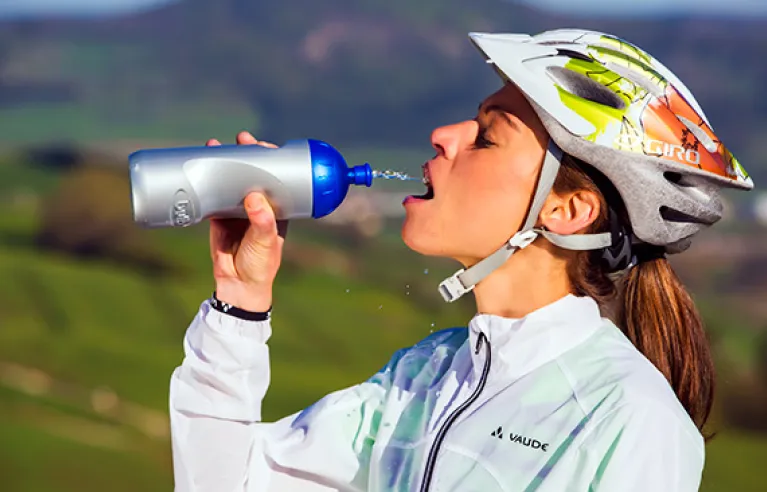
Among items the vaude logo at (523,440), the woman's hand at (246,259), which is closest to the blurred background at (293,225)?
the woman's hand at (246,259)

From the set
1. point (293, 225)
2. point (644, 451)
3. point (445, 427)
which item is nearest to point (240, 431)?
point (445, 427)

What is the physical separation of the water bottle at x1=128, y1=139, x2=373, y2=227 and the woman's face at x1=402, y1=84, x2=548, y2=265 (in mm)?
138

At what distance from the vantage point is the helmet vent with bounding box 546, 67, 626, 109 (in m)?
1.63

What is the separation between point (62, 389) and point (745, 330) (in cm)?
333

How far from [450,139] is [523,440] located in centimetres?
51

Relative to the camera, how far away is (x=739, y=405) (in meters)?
4.70

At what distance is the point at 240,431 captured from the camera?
1.76 meters

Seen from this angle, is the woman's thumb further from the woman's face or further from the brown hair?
the brown hair

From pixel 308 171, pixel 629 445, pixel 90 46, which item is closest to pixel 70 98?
pixel 90 46

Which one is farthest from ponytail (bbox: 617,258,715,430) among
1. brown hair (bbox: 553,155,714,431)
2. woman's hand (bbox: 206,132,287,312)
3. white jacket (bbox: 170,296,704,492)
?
woman's hand (bbox: 206,132,287,312)

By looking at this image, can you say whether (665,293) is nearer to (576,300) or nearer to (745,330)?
(576,300)

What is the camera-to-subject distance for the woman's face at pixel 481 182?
1.66 m

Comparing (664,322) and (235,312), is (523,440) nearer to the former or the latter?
(664,322)

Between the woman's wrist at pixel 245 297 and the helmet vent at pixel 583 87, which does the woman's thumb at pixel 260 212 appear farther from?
A: the helmet vent at pixel 583 87
